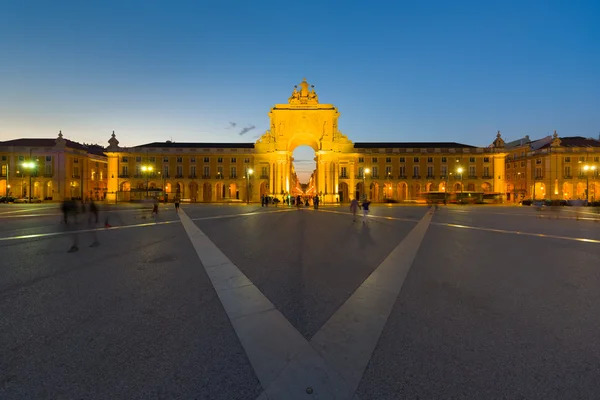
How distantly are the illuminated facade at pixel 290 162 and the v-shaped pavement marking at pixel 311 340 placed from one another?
2098 inches

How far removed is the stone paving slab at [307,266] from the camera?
4184mm

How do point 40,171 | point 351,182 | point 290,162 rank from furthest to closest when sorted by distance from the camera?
point 290,162 < point 40,171 < point 351,182

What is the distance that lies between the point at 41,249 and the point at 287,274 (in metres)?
7.18

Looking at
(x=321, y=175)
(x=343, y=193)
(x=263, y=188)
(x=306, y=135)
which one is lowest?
(x=343, y=193)

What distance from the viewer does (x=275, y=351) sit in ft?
9.86

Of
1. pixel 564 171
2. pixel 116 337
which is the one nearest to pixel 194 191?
pixel 116 337

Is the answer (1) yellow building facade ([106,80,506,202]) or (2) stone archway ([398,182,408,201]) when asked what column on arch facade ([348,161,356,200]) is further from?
(2) stone archway ([398,182,408,201])

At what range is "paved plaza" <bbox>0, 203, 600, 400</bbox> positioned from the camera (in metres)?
2.50

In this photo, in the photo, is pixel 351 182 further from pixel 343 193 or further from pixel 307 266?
pixel 307 266

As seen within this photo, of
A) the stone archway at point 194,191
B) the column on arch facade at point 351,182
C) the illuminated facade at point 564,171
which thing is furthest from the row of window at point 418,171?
the stone archway at point 194,191

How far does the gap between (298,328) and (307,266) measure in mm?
2975

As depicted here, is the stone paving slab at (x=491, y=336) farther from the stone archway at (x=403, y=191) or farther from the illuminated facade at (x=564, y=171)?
the illuminated facade at (x=564, y=171)

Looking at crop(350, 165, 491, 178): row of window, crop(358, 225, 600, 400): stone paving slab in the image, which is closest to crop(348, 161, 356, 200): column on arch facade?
crop(350, 165, 491, 178): row of window

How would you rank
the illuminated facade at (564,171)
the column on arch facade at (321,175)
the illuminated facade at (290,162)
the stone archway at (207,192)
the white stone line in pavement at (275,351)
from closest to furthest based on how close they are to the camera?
the white stone line in pavement at (275,351) < the column on arch facade at (321,175) < the illuminated facade at (290,162) < the illuminated facade at (564,171) < the stone archway at (207,192)
